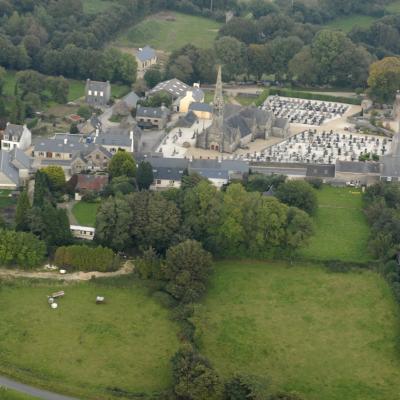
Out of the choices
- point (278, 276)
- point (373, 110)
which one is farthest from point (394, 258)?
point (373, 110)

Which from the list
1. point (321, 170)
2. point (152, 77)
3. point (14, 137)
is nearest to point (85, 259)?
point (14, 137)

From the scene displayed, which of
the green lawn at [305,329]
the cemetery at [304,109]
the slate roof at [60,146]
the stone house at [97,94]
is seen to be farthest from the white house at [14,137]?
the cemetery at [304,109]

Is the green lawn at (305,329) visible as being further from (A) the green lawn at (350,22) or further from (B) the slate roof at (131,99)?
(A) the green lawn at (350,22)

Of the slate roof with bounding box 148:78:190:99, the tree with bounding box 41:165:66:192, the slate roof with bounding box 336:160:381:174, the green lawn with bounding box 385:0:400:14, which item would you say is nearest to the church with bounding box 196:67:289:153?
the slate roof with bounding box 148:78:190:99

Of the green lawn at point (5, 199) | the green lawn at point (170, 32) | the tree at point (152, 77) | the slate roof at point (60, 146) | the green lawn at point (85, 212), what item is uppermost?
the green lawn at point (170, 32)

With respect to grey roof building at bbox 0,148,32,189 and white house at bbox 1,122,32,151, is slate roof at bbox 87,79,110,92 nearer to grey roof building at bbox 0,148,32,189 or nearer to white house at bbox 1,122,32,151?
white house at bbox 1,122,32,151

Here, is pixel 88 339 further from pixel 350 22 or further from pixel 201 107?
pixel 350 22
